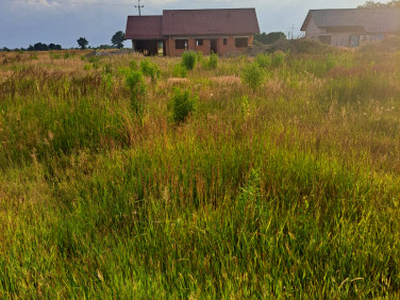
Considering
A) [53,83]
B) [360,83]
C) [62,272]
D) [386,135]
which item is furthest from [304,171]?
[360,83]

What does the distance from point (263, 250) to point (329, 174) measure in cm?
126

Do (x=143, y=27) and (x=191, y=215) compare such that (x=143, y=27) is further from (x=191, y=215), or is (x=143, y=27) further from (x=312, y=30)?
(x=191, y=215)

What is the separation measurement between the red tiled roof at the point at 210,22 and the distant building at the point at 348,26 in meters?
11.2

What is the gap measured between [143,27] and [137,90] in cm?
4503

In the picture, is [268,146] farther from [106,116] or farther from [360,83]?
[360,83]

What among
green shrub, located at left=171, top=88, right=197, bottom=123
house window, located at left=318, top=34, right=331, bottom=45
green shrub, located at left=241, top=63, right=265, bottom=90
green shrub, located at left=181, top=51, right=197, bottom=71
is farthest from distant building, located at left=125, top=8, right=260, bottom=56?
green shrub, located at left=171, top=88, right=197, bottom=123

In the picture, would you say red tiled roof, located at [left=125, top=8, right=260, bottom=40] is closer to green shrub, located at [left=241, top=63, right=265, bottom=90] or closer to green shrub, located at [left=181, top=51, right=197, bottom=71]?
green shrub, located at [left=181, top=51, right=197, bottom=71]

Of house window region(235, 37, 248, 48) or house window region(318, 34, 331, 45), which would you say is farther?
house window region(318, 34, 331, 45)

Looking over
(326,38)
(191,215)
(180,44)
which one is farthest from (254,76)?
(326,38)

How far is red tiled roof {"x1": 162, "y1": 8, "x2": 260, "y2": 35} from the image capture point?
148 ft

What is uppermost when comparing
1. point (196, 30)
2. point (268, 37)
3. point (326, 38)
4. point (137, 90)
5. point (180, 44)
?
point (268, 37)

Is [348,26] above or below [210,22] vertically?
below

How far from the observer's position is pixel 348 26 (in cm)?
4869

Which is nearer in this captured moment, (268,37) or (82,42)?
Answer: (268,37)
